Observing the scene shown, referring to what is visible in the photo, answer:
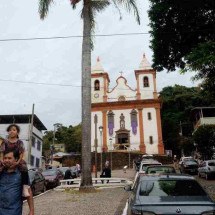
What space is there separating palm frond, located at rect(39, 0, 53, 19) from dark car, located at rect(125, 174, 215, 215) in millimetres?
14502

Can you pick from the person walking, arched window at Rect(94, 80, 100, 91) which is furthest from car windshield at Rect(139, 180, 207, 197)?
arched window at Rect(94, 80, 100, 91)

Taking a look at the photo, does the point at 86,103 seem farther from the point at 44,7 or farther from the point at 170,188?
the point at 170,188

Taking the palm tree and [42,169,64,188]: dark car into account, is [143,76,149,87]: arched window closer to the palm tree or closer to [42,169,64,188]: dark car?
[42,169,64,188]: dark car

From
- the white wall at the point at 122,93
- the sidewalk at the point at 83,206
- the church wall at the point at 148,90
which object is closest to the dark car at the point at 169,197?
Result: the sidewalk at the point at 83,206

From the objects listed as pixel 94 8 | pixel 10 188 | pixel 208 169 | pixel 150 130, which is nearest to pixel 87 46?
pixel 94 8

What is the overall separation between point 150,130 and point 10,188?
55316 mm

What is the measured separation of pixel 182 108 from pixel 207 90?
51.4 metres

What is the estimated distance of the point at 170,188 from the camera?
709cm

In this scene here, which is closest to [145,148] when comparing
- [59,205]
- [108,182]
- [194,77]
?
[108,182]

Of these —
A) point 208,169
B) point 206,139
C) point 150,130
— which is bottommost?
point 208,169

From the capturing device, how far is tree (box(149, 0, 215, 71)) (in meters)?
19.3

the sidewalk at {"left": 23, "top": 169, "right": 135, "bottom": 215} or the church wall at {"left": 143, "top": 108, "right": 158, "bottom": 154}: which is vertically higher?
the church wall at {"left": 143, "top": 108, "right": 158, "bottom": 154}

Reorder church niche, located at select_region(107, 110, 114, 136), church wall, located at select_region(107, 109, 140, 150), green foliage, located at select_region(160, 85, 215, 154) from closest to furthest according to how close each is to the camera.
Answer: church wall, located at select_region(107, 109, 140, 150)
church niche, located at select_region(107, 110, 114, 136)
green foliage, located at select_region(160, 85, 215, 154)

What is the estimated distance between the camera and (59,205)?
1316 cm
